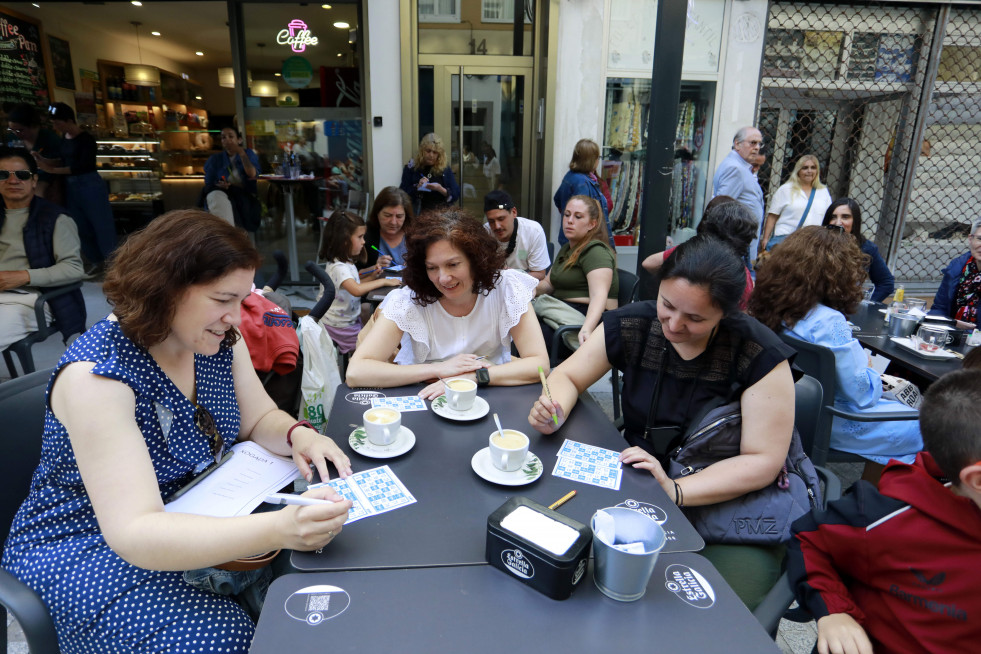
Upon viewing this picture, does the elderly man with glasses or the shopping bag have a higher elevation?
the elderly man with glasses

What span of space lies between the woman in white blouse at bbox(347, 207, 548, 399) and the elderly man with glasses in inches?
96.4

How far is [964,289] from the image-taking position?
336cm

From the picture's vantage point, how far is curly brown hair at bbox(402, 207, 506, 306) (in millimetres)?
2229

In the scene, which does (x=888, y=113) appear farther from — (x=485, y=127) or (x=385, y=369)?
(x=385, y=369)

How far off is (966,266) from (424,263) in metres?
3.30

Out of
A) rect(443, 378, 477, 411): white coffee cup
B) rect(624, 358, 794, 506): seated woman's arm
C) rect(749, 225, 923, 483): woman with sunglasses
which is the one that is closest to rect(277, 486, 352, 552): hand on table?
rect(443, 378, 477, 411): white coffee cup

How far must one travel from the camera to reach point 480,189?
6527 millimetres

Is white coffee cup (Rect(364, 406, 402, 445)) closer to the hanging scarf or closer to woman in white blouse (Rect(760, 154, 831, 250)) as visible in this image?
the hanging scarf

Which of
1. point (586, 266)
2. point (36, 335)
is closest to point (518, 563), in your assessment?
point (586, 266)

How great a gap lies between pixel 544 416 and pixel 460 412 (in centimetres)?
29

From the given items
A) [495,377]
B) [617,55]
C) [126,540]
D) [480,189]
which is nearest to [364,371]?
[495,377]

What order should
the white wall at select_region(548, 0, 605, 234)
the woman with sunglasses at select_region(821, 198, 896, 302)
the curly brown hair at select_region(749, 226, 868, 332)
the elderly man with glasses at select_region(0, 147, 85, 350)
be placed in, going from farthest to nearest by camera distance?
the white wall at select_region(548, 0, 605, 234) < the woman with sunglasses at select_region(821, 198, 896, 302) < the elderly man with glasses at select_region(0, 147, 85, 350) < the curly brown hair at select_region(749, 226, 868, 332)

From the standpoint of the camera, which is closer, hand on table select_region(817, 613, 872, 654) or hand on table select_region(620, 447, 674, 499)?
hand on table select_region(817, 613, 872, 654)

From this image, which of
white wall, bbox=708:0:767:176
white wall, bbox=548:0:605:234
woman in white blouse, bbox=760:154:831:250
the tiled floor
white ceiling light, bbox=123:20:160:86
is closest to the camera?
the tiled floor
